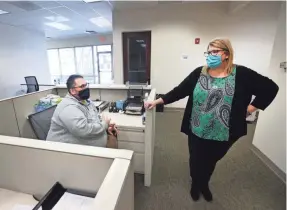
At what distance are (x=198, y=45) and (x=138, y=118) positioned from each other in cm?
299

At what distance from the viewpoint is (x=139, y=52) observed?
4398 mm

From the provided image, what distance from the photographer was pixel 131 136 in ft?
5.61

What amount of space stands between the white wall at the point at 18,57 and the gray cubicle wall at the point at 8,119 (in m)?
4.46

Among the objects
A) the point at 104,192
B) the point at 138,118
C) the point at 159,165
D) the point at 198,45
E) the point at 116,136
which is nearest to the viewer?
the point at 104,192

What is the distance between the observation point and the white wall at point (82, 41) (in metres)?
7.54

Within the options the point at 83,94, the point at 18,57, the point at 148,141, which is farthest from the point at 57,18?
the point at 148,141

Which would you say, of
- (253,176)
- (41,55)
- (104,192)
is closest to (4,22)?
(41,55)

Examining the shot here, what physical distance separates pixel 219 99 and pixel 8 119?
2.02 m

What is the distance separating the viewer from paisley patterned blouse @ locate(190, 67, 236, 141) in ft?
3.93

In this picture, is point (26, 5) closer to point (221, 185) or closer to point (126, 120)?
point (126, 120)

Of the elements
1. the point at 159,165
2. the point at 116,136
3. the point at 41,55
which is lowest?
the point at 159,165

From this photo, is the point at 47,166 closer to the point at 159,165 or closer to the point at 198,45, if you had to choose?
the point at 159,165

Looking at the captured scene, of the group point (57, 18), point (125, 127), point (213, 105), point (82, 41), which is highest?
point (57, 18)

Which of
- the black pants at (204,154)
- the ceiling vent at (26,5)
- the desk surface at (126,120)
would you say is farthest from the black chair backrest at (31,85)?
the black pants at (204,154)
